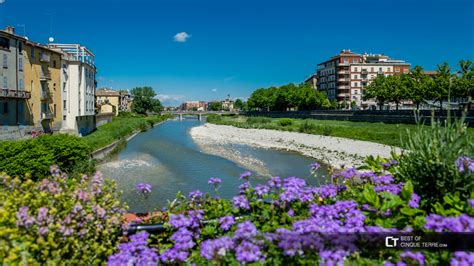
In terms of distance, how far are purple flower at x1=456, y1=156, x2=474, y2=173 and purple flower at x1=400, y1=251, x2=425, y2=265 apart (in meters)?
1.69

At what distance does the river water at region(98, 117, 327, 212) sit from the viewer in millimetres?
17859

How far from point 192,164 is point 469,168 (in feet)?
85.3

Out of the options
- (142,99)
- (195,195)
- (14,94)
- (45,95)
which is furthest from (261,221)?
(142,99)

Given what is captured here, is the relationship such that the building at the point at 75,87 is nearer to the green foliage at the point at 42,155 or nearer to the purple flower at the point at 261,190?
the green foliage at the point at 42,155

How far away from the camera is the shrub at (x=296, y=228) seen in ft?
9.12

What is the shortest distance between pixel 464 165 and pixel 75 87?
46284 mm

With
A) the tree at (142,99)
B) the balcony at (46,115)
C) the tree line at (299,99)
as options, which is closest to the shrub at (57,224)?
the balcony at (46,115)

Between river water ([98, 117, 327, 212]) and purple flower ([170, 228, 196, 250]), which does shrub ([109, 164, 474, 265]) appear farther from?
river water ([98, 117, 327, 212])

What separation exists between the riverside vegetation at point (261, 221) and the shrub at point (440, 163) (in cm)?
1

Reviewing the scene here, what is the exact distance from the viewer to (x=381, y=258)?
3.09m

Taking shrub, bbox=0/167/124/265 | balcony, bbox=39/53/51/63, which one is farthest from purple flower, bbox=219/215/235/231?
balcony, bbox=39/53/51/63

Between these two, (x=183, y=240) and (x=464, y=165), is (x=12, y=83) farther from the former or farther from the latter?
(x=464, y=165)

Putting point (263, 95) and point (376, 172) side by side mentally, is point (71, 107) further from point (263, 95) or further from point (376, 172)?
point (263, 95)

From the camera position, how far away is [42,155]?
19.3 meters
